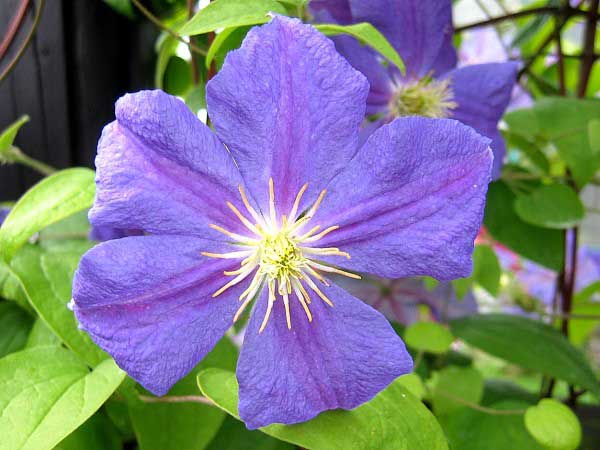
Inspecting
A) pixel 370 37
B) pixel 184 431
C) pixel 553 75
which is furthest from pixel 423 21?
pixel 553 75

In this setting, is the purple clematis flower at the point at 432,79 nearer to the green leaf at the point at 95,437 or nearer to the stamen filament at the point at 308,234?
the stamen filament at the point at 308,234

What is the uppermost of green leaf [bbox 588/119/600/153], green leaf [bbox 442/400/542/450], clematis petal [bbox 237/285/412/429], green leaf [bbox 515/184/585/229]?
green leaf [bbox 588/119/600/153]

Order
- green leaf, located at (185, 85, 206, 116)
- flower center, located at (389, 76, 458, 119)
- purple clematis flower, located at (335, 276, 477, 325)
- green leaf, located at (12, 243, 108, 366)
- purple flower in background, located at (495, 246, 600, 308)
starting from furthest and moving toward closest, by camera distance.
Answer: purple flower in background, located at (495, 246, 600, 308), purple clematis flower, located at (335, 276, 477, 325), flower center, located at (389, 76, 458, 119), green leaf, located at (185, 85, 206, 116), green leaf, located at (12, 243, 108, 366)

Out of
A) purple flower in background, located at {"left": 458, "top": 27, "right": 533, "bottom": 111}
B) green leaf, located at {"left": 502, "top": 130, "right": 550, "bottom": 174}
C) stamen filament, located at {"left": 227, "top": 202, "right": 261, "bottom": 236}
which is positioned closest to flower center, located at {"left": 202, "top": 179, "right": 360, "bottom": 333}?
stamen filament, located at {"left": 227, "top": 202, "right": 261, "bottom": 236}

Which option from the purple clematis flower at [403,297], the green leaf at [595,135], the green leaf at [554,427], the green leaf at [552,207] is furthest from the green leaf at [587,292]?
the green leaf at [554,427]

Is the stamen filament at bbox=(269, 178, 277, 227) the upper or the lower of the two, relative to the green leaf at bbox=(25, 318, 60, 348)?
upper

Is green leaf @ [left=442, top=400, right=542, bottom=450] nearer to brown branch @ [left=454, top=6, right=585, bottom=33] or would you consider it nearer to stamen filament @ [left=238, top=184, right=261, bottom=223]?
stamen filament @ [left=238, top=184, right=261, bottom=223]

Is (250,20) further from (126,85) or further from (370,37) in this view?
(126,85)

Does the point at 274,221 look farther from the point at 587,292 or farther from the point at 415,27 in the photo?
the point at 587,292
